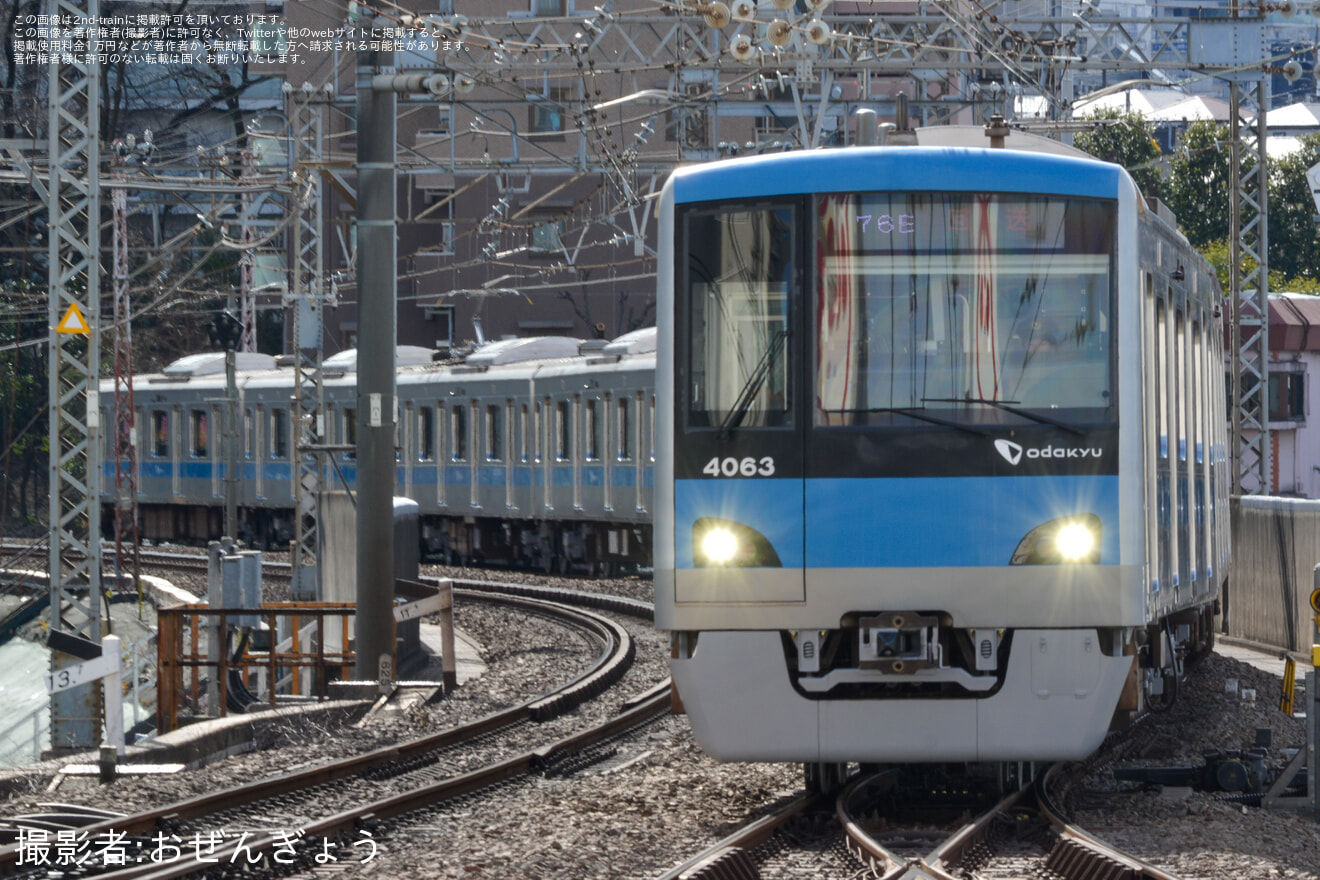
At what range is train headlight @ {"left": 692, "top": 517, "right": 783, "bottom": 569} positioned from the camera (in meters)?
7.66

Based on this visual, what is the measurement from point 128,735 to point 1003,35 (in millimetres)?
12327

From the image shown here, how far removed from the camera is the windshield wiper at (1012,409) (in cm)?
764

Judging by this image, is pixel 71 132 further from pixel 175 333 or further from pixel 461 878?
pixel 175 333

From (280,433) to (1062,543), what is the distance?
1042 inches

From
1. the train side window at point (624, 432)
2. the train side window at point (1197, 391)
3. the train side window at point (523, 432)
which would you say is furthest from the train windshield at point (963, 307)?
the train side window at point (523, 432)

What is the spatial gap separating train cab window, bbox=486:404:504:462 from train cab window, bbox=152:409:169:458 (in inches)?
398

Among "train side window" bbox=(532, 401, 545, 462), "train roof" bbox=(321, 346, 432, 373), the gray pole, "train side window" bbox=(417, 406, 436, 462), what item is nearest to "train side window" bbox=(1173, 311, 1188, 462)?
the gray pole

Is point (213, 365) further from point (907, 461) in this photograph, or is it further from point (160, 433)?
point (907, 461)

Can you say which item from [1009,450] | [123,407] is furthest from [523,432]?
[1009,450]

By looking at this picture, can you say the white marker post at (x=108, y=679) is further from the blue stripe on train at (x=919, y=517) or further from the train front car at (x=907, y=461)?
the blue stripe on train at (x=919, y=517)

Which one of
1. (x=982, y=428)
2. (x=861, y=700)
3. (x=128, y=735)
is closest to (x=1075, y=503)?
(x=982, y=428)

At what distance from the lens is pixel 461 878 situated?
275 inches

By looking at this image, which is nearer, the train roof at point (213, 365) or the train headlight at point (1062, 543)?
the train headlight at point (1062, 543)

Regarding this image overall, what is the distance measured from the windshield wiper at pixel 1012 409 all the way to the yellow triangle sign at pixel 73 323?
37.1ft
